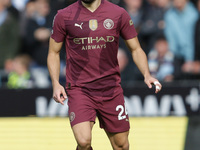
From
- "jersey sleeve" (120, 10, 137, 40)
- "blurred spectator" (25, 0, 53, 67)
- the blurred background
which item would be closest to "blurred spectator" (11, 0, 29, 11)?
the blurred background

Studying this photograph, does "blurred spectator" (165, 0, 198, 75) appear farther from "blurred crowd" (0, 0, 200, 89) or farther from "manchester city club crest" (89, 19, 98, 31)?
"manchester city club crest" (89, 19, 98, 31)

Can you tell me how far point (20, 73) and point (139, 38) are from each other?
7.10ft

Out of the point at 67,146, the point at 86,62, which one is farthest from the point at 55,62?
the point at 67,146

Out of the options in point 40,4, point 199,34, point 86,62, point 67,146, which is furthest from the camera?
point 40,4

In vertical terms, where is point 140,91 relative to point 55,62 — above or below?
below

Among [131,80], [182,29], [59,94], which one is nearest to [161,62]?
[131,80]

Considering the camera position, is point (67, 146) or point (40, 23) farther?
point (40, 23)

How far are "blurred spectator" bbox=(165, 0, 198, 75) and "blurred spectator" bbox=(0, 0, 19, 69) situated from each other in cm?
271

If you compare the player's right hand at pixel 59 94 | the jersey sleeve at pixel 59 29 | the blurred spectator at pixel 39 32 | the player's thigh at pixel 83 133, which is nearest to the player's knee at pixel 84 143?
the player's thigh at pixel 83 133

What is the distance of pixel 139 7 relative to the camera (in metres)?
9.70

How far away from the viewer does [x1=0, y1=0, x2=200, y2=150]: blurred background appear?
810 centimetres

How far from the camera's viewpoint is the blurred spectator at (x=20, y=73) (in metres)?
9.47

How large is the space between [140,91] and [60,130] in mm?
1413

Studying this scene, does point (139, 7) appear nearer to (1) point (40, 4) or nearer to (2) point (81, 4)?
(1) point (40, 4)
